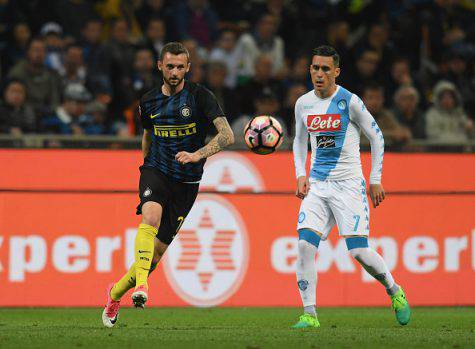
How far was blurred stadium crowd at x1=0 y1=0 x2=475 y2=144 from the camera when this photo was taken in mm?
14992

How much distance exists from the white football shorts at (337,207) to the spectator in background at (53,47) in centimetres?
690

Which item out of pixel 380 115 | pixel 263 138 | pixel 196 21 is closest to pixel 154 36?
pixel 196 21

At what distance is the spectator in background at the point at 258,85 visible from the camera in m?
15.8

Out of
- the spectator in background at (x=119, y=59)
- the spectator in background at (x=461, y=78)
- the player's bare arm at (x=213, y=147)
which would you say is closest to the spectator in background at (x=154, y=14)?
the spectator in background at (x=119, y=59)

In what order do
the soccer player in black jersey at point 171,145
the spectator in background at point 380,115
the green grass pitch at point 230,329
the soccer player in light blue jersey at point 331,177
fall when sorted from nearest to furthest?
the green grass pitch at point 230,329
the soccer player in black jersey at point 171,145
the soccer player in light blue jersey at point 331,177
the spectator in background at point 380,115

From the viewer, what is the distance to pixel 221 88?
1591 cm

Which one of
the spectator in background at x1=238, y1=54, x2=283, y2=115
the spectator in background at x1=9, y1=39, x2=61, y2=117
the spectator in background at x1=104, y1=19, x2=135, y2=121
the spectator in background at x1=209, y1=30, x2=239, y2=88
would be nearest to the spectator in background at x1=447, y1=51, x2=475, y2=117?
the spectator in background at x1=238, y1=54, x2=283, y2=115

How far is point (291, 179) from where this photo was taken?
13719mm

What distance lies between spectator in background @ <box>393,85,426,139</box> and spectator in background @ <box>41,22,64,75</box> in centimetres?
510

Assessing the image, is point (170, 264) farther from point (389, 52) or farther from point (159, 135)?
point (389, 52)

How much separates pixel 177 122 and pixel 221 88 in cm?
616

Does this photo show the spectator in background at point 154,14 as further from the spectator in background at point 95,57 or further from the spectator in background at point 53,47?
the spectator in background at point 53,47

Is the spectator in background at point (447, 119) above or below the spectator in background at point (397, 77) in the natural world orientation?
below

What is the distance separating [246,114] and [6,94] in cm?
357
